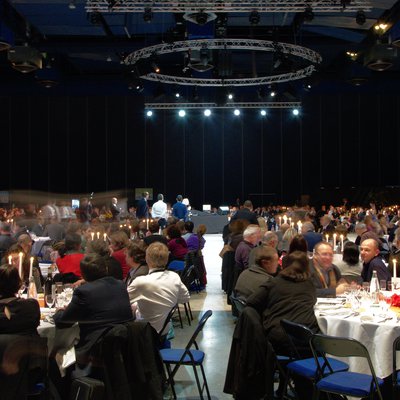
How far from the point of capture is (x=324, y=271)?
5938 mm

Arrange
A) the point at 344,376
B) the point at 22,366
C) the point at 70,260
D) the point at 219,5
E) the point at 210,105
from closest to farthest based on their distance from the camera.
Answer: the point at 22,366, the point at 344,376, the point at 70,260, the point at 219,5, the point at 210,105

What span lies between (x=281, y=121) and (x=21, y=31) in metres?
12.7

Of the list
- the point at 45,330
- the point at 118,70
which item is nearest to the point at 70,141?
the point at 118,70

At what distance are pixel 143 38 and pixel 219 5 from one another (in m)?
6.10

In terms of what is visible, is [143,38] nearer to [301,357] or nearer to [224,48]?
[224,48]

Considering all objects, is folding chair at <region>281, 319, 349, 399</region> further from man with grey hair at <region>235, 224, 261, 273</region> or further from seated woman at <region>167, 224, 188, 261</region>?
seated woman at <region>167, 224, 188, 261</region>

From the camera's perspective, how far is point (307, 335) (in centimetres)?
400

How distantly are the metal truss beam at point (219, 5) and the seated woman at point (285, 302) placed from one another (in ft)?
22.5

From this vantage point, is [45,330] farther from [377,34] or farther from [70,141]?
[70,141]

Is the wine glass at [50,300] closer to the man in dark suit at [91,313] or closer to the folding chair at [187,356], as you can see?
the man in dark suit at [91,313]

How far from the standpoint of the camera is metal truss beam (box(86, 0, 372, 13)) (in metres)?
10.3

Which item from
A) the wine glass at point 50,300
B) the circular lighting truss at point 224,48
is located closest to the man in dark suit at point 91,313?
the wine glass at point 50,300

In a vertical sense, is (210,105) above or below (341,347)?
above

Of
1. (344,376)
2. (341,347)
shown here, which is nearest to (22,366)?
(341,347)
